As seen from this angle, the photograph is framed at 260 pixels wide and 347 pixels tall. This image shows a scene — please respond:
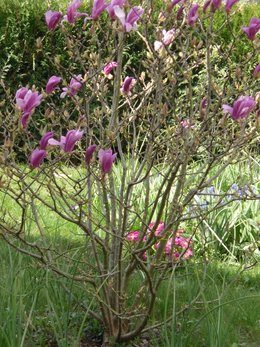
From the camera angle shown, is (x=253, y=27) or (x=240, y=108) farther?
(x=253, y=27)

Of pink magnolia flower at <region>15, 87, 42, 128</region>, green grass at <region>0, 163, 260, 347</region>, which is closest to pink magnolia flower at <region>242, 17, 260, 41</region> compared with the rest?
green grass at <region>0, 163, 260, 347</region>

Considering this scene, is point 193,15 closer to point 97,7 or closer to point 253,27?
point 253,27

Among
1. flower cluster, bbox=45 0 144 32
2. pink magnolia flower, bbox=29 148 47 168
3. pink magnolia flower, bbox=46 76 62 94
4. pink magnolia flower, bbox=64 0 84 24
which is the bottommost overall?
pink magnolia flower, bbox=29 148 47 168

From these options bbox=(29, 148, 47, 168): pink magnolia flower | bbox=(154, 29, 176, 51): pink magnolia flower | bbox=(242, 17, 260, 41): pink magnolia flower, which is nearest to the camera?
bbox=(29, 148, 47, 168): pink magnolia flower

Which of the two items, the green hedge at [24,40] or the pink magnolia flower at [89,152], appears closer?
the pink magnolia flower at [89,152]

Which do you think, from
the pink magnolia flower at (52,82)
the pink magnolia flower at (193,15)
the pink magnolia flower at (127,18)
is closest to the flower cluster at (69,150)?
the pink magnolia flower at (52,82)

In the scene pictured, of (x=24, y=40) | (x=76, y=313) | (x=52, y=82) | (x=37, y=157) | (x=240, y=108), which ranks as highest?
(x=24, y=40)

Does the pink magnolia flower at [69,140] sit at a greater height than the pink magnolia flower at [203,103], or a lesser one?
lesser

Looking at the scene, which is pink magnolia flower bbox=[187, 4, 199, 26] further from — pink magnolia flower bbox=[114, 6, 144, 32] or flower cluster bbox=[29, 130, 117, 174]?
flower cluster bbox=[29, 130, 117, 174]

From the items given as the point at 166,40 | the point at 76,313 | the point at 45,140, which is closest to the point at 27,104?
the point at 45,140

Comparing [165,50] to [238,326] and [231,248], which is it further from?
[231,248]

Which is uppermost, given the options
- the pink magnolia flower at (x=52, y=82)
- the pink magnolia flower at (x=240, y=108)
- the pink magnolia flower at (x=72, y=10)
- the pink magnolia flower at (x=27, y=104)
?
the pink magnolia flower at (x=72, y=10)

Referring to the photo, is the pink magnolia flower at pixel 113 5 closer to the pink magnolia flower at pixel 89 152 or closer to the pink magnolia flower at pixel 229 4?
the pink magnolia flower at pixel 229 4

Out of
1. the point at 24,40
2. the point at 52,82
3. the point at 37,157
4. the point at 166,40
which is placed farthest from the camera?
the point at 24,40
